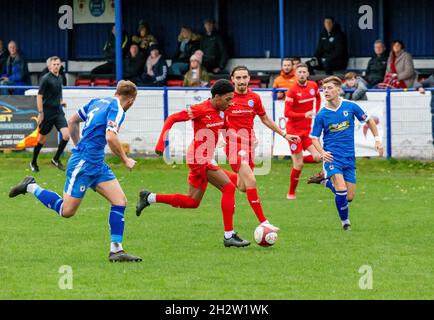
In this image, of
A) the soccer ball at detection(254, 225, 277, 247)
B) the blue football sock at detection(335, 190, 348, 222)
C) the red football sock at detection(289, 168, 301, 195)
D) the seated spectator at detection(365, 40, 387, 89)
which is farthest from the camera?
the seated spectator at detection(365, 40, 387, 89)

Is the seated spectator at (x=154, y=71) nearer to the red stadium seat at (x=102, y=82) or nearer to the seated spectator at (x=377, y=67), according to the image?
the red stadium seat at (x=102, y=82)

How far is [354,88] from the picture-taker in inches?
966

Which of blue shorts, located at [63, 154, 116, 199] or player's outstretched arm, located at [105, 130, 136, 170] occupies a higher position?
player's outstretched arm, located at [105, 130, 136, 170]

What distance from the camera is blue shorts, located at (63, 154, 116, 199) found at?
13.1 m

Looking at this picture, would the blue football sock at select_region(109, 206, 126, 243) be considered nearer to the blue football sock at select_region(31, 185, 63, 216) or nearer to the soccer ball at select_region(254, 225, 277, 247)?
the blue football sock at select_region(31, 185, 63, 216)

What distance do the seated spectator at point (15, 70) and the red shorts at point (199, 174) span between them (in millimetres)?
14928

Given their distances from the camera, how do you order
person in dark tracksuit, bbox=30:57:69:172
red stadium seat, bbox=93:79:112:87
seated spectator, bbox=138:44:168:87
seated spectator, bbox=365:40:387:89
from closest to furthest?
person in dark tracksuit, bbox=30:57:69:172 → seated spectator, bbox=365:40:387:89 → seated spectator, bbox=138:44:168:87 → red stadium seat, bbox=93:79:112:87

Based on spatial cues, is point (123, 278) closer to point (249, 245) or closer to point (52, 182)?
point (249, 245)

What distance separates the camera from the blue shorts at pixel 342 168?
15992 mm

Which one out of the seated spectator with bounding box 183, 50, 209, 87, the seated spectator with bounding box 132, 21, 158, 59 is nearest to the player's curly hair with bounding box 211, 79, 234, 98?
the seated spectator with bounding box 183, 50, 209, 87

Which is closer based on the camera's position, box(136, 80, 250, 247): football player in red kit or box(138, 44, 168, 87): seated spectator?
box(136, 80, 250, 247): football player in red kit

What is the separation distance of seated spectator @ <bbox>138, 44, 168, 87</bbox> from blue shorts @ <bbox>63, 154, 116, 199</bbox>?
14.8m

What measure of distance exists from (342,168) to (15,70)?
14427 mm

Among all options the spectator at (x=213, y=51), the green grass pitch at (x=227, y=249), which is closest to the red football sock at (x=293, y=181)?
the green grass pitch at (x=227, y=249)
